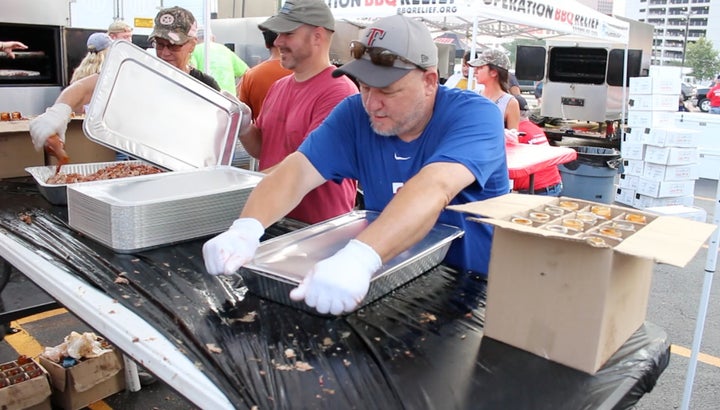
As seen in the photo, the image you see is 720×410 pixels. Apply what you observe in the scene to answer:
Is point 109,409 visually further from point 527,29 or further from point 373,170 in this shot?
point 527,29

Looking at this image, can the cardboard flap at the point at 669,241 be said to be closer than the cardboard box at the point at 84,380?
Yes

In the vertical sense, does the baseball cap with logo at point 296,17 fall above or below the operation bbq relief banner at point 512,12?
below

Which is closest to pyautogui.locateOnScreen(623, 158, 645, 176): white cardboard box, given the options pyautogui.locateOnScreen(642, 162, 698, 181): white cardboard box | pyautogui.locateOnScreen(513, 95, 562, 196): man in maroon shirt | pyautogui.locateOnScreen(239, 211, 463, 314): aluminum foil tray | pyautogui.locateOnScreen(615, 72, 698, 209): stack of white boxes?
pyautogui.locateOnScreen(615, 72, 698, 209): stack of white boxes

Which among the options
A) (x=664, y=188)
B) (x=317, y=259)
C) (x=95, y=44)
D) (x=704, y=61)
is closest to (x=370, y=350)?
(x=317, y=259)

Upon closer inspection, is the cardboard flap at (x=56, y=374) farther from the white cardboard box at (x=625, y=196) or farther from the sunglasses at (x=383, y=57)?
the white cardboard box at (x=625, y=196)

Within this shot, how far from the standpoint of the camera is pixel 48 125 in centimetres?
228

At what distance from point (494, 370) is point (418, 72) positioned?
0.81 metres

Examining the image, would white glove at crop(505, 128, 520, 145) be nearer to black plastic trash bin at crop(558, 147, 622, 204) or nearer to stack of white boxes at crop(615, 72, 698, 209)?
black plastic trash bin at crop(558, 147, 622, 204)

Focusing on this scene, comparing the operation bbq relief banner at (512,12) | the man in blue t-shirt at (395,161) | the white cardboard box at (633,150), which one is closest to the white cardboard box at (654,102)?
the white cardboard box at (633,150)

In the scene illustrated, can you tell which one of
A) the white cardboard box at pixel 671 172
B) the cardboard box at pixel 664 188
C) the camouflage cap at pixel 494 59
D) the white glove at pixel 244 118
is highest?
the camouflage cap at pixel 494 59

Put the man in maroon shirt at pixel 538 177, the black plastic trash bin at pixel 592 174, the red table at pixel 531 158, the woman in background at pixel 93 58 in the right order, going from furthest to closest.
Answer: the black plastic trash bin at pixel 592 174 < the woman in background at pixel 93 58 < the man in maroon shirt at pixel 538 177 < the red table at pixel 531 158

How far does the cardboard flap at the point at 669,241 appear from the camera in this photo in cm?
89

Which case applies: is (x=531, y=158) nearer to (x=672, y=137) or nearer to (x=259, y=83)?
(x=259, y=83)

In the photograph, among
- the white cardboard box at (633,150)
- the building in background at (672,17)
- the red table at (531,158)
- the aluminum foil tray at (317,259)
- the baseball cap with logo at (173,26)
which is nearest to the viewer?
the aluminum foil tray at (317,259)
